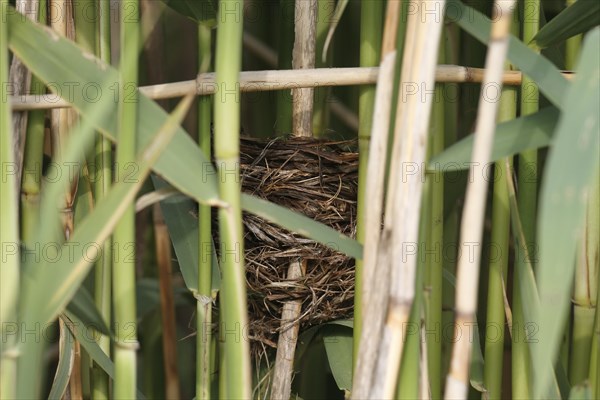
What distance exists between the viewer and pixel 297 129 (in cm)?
91

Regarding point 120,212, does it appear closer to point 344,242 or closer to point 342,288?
point 344,242

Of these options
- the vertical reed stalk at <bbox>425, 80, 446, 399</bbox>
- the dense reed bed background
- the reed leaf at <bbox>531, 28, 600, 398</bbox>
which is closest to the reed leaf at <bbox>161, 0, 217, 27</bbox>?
the dense reed bed background

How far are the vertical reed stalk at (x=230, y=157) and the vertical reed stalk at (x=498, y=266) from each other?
322 mm

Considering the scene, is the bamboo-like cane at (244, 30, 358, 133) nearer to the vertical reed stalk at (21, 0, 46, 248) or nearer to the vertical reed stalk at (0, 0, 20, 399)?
the vertical reed stalk at (21, 0, 46, 248)

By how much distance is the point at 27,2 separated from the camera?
0.70m

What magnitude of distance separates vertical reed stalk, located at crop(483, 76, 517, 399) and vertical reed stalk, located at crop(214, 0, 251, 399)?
1.06 feet

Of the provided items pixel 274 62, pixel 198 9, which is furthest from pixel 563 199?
Result: pixel 274 62

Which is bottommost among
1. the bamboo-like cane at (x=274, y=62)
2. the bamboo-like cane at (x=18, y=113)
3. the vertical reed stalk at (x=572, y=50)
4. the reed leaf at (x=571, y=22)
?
the bamboo-like cane at (x=18, y=113)

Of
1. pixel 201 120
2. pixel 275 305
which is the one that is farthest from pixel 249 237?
pixel 201 120

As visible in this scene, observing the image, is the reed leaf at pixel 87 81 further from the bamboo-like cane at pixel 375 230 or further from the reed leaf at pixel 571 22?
the reed leaf at pixel 571 22

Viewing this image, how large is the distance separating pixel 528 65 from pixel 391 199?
15cm

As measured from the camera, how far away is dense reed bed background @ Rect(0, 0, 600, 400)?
1.66 feet

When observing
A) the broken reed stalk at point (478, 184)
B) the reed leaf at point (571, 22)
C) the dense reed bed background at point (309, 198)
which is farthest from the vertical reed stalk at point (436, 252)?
the broken reed stalk at point (478, 184)

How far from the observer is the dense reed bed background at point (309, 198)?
51 cm
